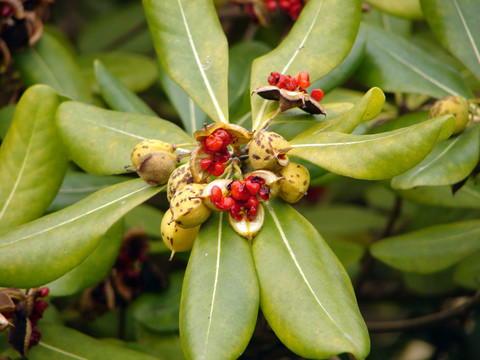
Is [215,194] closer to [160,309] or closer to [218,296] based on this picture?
[218,296]

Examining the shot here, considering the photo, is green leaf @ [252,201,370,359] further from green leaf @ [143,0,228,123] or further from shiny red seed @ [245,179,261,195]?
green leaf @ [143,0,228,123]

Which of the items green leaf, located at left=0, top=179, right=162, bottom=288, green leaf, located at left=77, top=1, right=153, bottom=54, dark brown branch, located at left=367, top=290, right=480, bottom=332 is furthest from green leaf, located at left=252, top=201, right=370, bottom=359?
green leaf, located at left=77, top=1, right=153, bottom=54

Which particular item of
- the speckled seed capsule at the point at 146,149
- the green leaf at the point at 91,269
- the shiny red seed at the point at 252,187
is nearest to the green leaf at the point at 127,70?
the green leaf at the point at 91,269

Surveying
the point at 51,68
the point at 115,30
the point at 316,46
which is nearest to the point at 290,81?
the point at 316,46

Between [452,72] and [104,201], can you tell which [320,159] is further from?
[452,72]

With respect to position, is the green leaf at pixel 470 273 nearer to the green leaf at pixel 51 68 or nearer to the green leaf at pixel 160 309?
the green leaf at pixel 160 309
